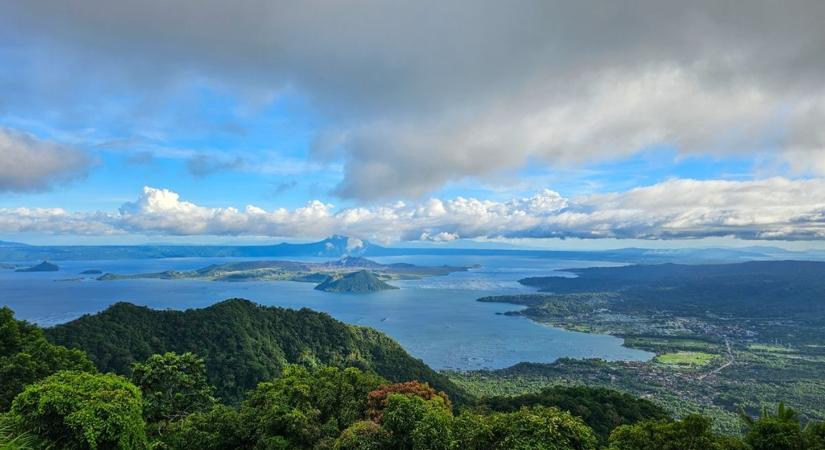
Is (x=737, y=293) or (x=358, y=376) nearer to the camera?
(x=358, y=376)

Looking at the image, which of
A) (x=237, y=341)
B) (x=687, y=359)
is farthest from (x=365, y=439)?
(x=687, y=359)

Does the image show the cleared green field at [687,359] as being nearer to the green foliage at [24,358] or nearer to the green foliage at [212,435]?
the green foliage at [212,435]

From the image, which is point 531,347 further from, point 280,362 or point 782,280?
point 782,280

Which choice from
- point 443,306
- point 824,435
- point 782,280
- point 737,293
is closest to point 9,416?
point 824,435

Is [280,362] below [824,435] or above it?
below

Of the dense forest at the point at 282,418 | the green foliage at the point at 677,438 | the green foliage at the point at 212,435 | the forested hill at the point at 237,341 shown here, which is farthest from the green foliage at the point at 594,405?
the green foliage at the point at 212,435

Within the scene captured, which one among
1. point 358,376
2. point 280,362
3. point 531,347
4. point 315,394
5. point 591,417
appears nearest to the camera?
point 315,394
